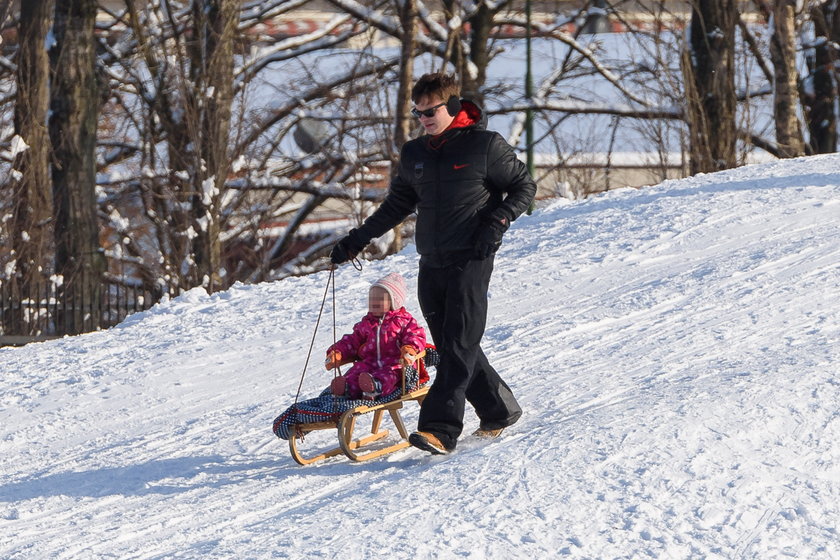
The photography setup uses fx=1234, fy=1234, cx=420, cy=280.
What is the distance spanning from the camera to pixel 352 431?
232 inches

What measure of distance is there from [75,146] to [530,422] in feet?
42.3

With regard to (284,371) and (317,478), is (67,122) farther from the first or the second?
(317,478)

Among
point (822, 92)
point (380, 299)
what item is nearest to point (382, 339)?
point (380, 299)

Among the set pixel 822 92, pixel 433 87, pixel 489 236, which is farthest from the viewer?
pixel 822 92

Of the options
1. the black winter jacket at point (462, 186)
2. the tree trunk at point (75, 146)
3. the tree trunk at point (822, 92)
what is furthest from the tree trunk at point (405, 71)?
the black winter jacket at point (462, 186)

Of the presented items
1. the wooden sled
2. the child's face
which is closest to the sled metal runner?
the wooden sled

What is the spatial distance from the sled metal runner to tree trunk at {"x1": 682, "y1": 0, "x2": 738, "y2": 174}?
1284 cm

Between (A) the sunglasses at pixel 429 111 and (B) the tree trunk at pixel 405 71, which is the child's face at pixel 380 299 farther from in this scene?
(B) the tree trunk at pixel 405 71

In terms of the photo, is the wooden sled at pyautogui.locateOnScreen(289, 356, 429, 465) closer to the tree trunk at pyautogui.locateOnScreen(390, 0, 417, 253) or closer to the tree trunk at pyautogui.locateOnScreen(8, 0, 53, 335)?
the tree trunk at pyautogui.locateOnScreen(390, 0, 417, 253)

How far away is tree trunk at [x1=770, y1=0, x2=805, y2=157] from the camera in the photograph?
19.3 meters

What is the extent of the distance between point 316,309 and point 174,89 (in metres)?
9.42

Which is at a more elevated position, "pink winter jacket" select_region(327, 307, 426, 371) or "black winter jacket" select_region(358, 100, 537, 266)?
"black winter jacket" select_region(358, 100, 537, 266)

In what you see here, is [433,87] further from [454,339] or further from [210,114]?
[210,114]

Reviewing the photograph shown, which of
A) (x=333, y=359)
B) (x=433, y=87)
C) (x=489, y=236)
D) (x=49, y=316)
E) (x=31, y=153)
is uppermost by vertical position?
(x=31, y=153)
